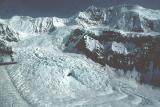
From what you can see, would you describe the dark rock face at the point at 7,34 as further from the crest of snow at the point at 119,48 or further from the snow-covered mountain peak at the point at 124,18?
the crest of snow at the point at 119,48

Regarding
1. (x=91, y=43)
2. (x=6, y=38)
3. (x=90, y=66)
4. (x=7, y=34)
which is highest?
(x=7, y=34)

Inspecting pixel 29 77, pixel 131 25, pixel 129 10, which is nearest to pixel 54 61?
pixel 29 77

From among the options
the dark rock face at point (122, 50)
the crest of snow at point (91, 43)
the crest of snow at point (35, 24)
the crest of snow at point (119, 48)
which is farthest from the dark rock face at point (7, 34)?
the crest of snow at point (119, 48)

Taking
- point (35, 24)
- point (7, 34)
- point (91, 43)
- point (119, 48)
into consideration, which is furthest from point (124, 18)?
point (35, 24)

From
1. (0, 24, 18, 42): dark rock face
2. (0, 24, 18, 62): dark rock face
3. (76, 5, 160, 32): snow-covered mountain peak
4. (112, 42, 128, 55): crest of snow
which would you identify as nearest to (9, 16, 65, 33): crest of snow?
A: (76, 5, 160, 32): snow-covered mountain peak

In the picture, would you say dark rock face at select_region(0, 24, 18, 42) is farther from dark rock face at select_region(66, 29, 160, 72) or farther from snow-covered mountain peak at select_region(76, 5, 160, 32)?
snow-covered mountain peak at select_region(76, 5, 160, 32)

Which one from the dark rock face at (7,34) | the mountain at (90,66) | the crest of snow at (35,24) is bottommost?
the mountain at (90,66)

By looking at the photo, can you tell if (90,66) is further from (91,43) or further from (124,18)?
(124,18)

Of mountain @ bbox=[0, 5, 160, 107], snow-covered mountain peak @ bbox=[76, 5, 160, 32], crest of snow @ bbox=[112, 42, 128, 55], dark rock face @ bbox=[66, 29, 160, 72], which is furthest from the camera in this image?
snow-covered mountain peak @ bbox=[76, 5, 160, 32]
